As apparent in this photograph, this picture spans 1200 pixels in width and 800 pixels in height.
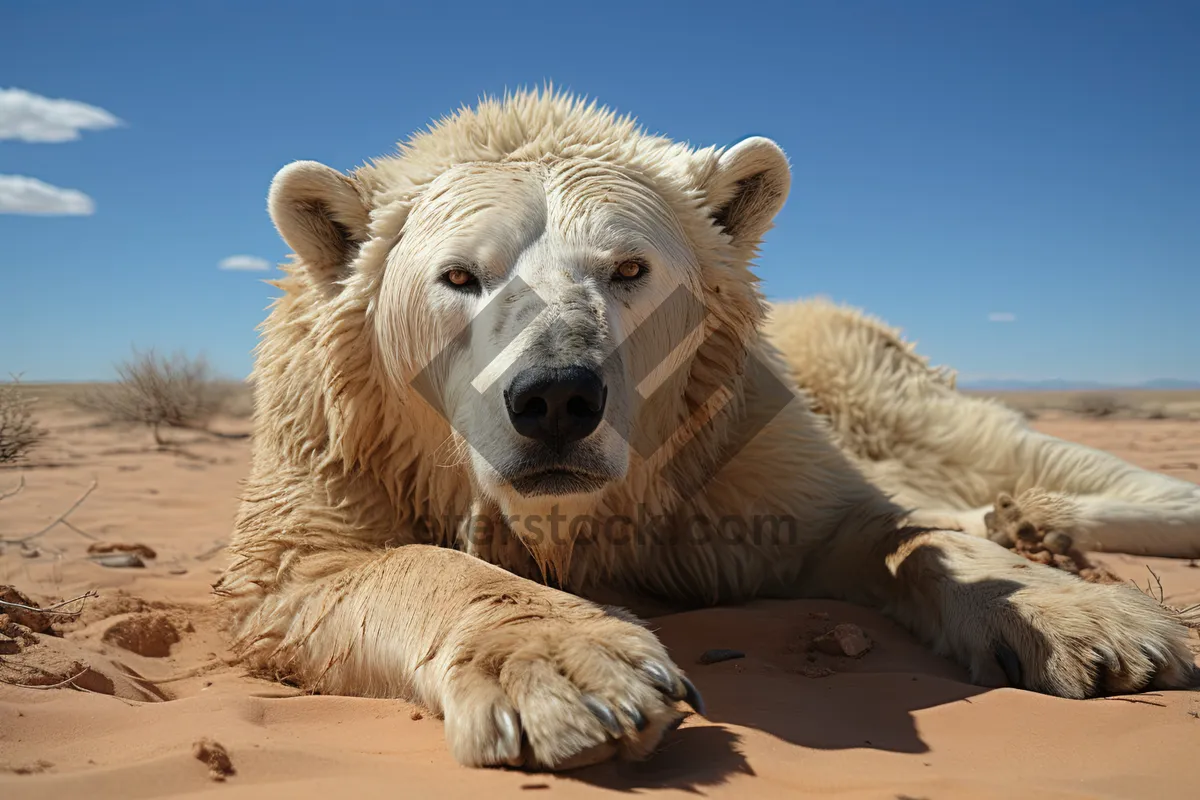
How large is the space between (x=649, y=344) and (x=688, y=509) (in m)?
0.74

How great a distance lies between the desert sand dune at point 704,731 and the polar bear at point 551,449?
166 millimetres

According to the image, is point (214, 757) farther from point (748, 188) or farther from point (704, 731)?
point (748, 188)

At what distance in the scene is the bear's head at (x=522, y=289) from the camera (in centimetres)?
264

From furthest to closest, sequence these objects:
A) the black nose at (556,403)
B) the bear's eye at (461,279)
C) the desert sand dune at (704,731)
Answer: the bear's eye at (461,279), the black nose at (556,403), the desert sand dune at (704,731)

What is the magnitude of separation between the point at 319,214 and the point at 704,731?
7.31ft

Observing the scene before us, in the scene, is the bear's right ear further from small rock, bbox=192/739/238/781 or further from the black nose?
small rock, bbox=192/739/238/781

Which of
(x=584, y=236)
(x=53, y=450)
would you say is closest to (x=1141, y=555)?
(x=584, y=236)

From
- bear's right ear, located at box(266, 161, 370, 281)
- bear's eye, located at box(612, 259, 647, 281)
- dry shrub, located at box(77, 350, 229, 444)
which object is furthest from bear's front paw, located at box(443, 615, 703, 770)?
dry shrub, located at box(77, 350, 229, 444)

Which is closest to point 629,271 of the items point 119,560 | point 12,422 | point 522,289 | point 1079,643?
point 522,289

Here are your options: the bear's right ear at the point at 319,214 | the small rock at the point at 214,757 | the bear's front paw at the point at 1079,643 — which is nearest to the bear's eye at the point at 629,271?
the bear's right ear at the point at 319,214

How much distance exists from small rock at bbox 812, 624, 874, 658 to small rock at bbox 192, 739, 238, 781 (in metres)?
1.75

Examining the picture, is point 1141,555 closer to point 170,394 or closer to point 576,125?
point 576,125

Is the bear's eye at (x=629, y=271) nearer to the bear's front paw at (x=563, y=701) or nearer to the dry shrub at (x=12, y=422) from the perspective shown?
the bear's front paw at (x=563, y=701)

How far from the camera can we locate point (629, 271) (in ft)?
9.80
